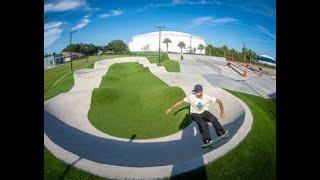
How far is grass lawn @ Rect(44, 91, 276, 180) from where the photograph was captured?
7840 mm

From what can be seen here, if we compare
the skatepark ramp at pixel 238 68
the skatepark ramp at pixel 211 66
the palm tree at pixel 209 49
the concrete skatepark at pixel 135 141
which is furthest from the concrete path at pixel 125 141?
the skatepark ramp at pixel 238 68

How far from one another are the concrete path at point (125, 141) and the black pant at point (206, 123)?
19cm

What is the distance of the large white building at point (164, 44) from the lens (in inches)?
369

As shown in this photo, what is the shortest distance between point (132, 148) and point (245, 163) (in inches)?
98.7

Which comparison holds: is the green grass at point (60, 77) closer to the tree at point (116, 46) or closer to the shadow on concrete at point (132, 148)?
the tree at point (116, 46)

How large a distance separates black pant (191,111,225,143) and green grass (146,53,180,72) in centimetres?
170

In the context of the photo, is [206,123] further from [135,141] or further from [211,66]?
[211,66]

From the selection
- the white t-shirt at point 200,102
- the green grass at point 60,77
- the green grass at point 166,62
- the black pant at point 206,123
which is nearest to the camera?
the black pant at point 206,123

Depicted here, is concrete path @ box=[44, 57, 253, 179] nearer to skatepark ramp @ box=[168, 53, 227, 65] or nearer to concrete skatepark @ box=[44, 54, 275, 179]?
concrete skatepark @ box=[44, 54, 275, 179]

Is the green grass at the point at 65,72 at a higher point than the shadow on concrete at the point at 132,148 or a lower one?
higher

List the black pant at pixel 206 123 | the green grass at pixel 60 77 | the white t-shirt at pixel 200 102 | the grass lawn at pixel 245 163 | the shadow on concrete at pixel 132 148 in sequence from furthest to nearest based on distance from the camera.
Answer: the green grass at pixel 60 77 → the white t-shirt at pixel 200 102 → the black pant at pixel 206 123 → the shadow on concrete at pixel 132 148 → the grass lawn at pixel 245 163
